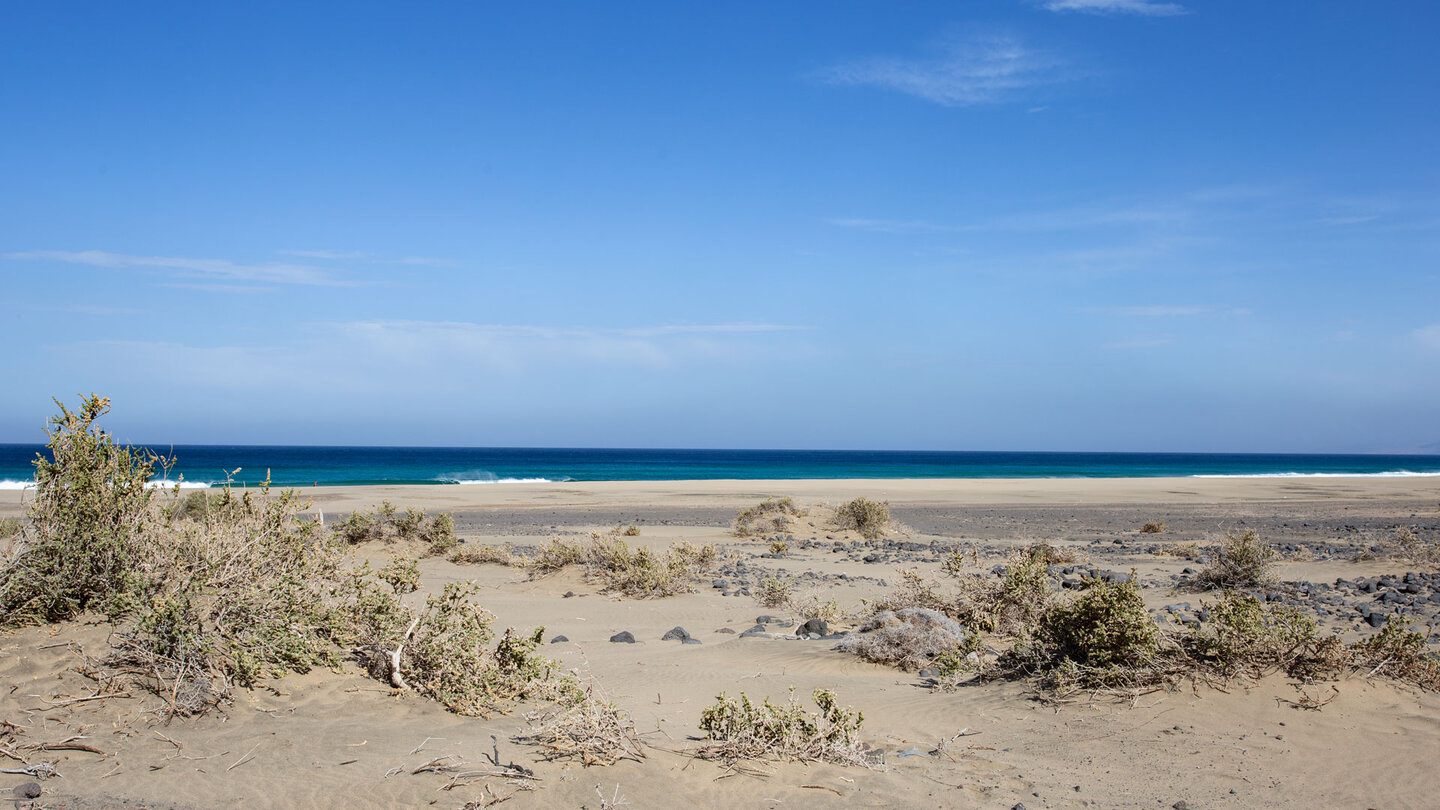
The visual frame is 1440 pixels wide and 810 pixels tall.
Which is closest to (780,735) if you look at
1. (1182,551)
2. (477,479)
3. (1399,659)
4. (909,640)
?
(909,640)

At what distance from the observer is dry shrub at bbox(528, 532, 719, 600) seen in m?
12.8

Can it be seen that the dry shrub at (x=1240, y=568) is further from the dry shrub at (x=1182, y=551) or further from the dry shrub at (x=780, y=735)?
the dry shrub at (x=780, y=735)

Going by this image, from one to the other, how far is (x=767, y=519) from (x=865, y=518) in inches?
106

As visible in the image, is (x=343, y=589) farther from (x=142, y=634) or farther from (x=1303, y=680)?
(x=1303, y=680)

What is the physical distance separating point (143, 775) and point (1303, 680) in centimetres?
801

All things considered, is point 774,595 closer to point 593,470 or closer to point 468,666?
point 468,666

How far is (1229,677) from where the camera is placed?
21.2 ft

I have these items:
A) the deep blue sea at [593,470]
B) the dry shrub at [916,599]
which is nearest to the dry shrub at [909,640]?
the dry shrub at [916,599]

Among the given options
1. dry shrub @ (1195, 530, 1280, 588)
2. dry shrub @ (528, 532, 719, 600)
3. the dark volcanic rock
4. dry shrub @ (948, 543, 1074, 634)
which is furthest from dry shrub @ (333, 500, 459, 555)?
dry shrub @ (1195, 530, 1280, 588)

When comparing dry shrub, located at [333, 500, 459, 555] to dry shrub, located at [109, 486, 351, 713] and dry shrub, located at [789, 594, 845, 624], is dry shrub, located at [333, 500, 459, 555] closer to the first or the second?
dry shrub, located at [789, 594, 845, 624]

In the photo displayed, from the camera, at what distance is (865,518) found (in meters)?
22.5

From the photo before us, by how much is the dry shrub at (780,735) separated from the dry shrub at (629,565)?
731cm

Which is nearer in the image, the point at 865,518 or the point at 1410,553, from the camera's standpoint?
the point at 1410,553

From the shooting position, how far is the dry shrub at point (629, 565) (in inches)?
504
